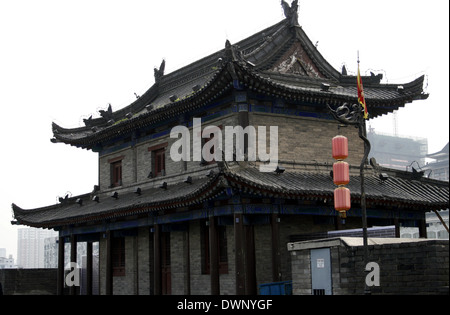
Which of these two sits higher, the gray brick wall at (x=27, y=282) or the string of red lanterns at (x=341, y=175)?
the string of red lanterns at (x=341, y=175)

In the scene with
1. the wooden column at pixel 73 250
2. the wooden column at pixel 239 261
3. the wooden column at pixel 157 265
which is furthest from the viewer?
the wooden column at pixel 73 250

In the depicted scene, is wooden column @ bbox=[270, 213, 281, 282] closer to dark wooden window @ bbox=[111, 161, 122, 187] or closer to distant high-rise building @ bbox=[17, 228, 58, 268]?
dark wooden window @ bbox=[111, 161, 122, 187]

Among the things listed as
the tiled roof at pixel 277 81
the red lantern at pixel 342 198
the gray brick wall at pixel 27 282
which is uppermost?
the tiled roof at pixel 277 81

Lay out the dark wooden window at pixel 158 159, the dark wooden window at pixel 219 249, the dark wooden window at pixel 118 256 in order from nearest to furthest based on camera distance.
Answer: the dark wooden window at pixel 219 249 < the dark wooden window at pixel 158 159 < the dark wooden window at pixel 118 256

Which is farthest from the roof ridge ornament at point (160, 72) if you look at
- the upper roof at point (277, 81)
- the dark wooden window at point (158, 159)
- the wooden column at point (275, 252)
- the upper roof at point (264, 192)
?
the wooden column at point (275, 252)

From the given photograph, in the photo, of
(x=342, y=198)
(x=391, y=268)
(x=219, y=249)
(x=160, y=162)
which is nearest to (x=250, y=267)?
(x=219, y=249)

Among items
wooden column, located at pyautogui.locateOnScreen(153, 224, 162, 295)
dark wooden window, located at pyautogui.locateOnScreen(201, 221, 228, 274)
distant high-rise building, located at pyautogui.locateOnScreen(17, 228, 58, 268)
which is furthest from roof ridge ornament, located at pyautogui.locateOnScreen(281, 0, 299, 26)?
distant high-rise building, located at pyautogui.locateOnScreen(17, 228, 58, 268)

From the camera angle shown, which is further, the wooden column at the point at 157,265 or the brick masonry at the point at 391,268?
the wooden column at the point at 157,265

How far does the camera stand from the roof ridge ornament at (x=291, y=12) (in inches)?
1003

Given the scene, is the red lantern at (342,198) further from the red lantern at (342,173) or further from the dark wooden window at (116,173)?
the dark wooden window at (116,173)

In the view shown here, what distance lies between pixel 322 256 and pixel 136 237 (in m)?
12.3

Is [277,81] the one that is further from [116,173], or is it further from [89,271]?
[89,271]

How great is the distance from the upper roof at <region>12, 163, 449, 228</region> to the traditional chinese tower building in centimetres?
5
